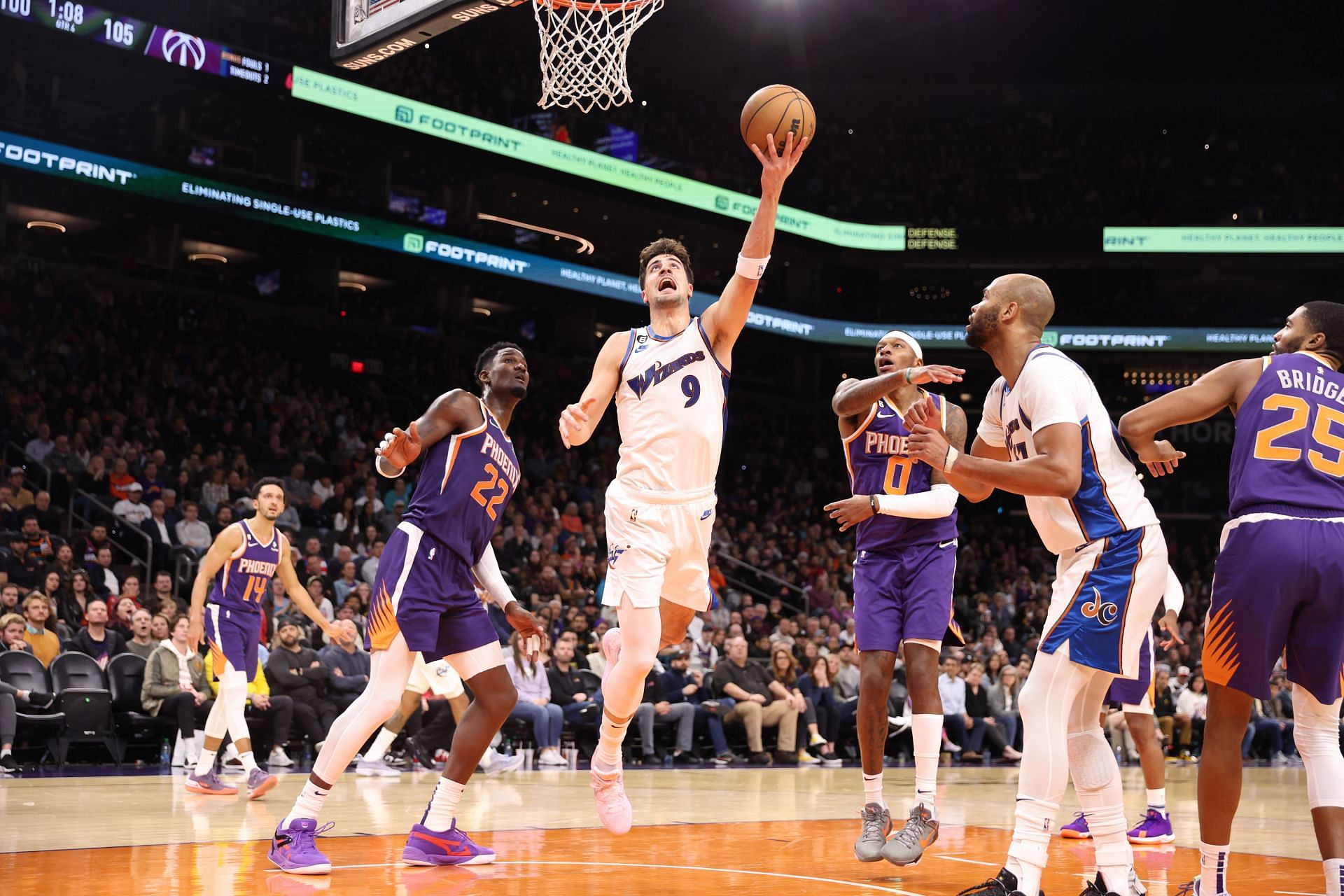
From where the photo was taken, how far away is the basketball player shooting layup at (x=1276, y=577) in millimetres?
4328

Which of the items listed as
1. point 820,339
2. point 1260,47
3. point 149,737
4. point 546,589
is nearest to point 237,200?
point 546,589

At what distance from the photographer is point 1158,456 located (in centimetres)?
498

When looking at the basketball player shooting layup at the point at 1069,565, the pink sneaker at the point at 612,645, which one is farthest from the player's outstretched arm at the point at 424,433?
the basketball player shooting layup at the point at 1069,565

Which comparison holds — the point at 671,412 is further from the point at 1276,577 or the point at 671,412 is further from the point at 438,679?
the point at 438,679

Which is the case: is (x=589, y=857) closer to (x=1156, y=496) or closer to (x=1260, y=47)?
(x=1156, y=496)

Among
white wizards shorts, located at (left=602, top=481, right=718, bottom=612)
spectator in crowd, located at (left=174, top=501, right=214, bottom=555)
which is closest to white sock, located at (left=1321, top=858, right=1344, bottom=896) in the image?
white wizards shorts, located at (left=602, top=481, right=718, bottom=612)

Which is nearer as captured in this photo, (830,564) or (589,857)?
(589,857)

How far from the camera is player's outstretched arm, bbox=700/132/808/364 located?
5.46 meters

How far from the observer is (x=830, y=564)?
23156 millimetres

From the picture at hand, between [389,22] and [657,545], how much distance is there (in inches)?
188

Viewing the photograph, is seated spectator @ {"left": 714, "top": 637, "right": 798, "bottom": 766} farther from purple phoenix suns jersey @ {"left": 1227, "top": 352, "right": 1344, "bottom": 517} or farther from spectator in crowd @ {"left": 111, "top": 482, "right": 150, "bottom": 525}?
purple phoenix suns jersey @ {"left": 1227, "top": 352, "right": 1344, "bottom": 517}

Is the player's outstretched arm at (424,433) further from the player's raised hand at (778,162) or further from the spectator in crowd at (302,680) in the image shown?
the spectator in crowd at (302,680)

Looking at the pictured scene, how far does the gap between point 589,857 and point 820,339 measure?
25003mm

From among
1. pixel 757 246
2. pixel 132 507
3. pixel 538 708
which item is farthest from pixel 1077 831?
pixel 132 507
